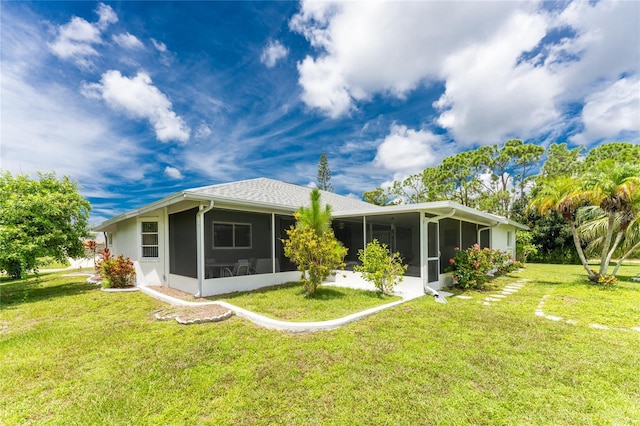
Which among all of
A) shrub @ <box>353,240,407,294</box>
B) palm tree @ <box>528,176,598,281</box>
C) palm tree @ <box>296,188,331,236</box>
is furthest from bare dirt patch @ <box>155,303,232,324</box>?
→ palm tree @ <box>528,176,598,281</box>

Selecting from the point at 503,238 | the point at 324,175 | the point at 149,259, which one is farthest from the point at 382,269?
the point at 324,175

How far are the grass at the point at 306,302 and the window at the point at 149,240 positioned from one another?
443 cm

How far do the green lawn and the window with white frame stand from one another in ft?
13.7

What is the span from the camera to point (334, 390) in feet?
10.2

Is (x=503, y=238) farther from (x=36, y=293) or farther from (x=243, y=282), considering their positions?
(x=36, y=293)

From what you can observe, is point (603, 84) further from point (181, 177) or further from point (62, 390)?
point (181, 177)

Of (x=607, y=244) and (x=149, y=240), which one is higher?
(x=149, y=240)

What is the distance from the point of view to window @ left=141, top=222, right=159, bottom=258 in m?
9.95

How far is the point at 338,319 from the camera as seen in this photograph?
5.39 meters

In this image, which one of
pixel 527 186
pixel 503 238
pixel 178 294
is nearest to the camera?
pixel 178 294

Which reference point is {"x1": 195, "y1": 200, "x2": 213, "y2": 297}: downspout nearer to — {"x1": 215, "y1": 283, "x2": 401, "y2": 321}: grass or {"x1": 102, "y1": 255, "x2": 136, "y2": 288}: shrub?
{"x1": 215, "y1": 283, "x2": 401, "y2": 321}: grass

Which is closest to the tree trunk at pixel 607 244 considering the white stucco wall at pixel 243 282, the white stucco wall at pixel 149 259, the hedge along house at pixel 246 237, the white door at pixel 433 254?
the hedge along house at pixel 246 237

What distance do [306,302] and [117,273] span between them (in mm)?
7696

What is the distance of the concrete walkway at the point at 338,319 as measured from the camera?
507cm
